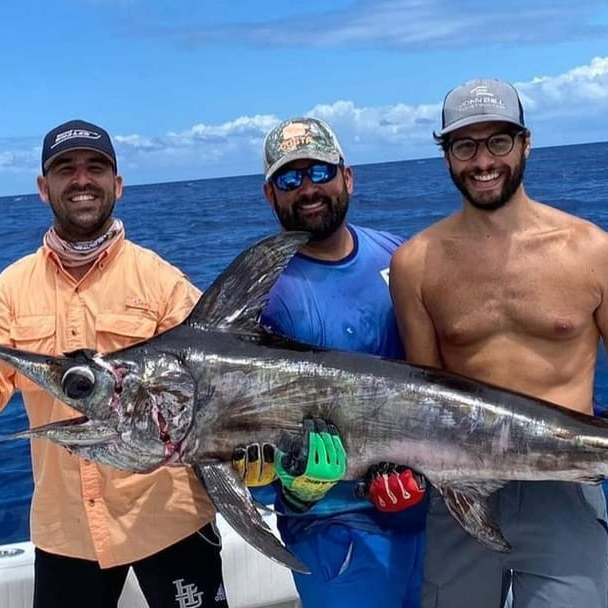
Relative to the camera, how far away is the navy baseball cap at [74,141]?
112 inches

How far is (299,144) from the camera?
2.87 metres

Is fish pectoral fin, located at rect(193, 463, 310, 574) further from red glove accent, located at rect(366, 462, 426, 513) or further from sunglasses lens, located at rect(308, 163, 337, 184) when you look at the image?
sunglasses lens, located at rect(308, 163, 337, 184)

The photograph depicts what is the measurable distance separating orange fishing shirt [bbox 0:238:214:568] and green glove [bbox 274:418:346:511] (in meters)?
0.47

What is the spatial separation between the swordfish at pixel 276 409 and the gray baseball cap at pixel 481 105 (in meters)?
0.65

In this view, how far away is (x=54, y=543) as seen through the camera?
2760 millimetres

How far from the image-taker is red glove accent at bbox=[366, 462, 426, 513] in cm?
252

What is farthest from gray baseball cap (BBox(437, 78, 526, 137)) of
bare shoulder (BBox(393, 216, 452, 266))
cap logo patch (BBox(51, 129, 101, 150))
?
cap logo patch (BBox(51, 129, 101, 150))

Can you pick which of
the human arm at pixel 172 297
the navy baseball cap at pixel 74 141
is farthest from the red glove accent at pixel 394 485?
the navy baseball cap at pixel 74 141

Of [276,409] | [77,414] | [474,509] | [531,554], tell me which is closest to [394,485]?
[474,509]

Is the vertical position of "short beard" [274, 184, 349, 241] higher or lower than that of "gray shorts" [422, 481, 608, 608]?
higher

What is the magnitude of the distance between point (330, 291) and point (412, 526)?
34.1 inches

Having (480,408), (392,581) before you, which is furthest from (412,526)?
(480,408)

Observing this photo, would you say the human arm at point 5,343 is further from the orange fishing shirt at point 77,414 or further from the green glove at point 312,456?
the green glove at point 312,456

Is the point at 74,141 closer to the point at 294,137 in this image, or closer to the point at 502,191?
the point at 294,137
